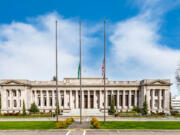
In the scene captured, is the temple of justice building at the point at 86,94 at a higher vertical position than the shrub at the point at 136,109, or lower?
higher

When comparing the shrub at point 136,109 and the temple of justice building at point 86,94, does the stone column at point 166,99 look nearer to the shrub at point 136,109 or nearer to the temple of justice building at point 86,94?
the temple of justice building at point 86,94

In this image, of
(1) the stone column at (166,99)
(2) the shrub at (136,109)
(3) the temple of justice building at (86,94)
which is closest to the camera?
(2) the shrub at (136,109)

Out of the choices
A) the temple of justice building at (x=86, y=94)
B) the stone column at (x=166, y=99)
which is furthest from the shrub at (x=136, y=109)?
the stone column at (x=166, y=99)

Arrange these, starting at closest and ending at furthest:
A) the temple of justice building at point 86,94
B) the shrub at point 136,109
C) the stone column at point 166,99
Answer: the shrub at point 136,109 < the stone column at point 166,99 < the temple of justice building at point 86,94

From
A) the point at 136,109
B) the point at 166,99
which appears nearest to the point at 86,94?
the point at 136,109

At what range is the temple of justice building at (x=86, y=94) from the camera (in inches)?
2621

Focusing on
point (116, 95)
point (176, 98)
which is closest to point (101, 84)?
point (116, 95)

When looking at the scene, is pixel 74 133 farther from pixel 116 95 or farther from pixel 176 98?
pixel 176 98

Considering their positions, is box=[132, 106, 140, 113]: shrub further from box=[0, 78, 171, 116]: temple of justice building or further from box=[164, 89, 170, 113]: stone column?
box=[164, 89, 170, 113]: stone column

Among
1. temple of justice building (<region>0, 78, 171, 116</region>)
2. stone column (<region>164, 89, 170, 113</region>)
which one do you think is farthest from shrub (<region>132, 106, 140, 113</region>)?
stone column (<region>164, 89, 170, 113</region>)

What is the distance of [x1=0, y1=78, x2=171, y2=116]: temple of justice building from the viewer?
66.6m

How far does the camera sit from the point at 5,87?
66.2 metres

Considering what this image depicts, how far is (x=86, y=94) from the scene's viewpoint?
236 feet

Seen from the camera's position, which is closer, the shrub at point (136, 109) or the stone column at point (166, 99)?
the shrub at point (136, 109)
